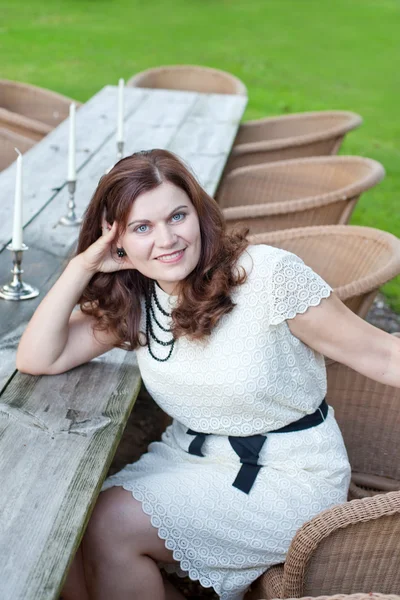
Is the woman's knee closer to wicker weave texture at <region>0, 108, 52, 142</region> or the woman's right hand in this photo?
the woman's right hand

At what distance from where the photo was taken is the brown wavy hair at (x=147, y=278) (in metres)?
2.06

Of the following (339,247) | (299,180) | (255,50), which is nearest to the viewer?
(339,247)

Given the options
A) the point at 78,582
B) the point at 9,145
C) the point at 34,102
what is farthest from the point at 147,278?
the point at 34,102

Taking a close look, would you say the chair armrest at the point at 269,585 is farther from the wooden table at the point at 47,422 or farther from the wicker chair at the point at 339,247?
the wicker chair at the point at 339,247

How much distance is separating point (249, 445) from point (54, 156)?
223 cm

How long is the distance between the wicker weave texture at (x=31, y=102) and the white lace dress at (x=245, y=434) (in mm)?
4065

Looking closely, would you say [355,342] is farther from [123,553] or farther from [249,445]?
[123,553]

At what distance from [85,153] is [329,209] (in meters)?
1.13

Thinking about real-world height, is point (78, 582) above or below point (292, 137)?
above

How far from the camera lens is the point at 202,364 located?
215 centimetres

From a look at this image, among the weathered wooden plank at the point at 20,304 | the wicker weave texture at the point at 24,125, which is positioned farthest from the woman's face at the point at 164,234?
the wicker weave texture at the point at 24,125

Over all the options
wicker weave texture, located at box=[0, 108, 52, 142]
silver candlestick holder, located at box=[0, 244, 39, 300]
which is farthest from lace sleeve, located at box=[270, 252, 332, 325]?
wicker weave texture, located at box=[0, 108, 52, 142]

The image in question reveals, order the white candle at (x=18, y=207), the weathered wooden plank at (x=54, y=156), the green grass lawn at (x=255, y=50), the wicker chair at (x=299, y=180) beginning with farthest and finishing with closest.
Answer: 1. the green grass lawn at (x=255, y=50)
2. the wicker chair at (x=299, y=180)
3. the weathered wooden plank at (x=54, y=156)
4. the white candle at (x=18, y=207)

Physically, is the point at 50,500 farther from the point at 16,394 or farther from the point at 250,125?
the point at 250,125
